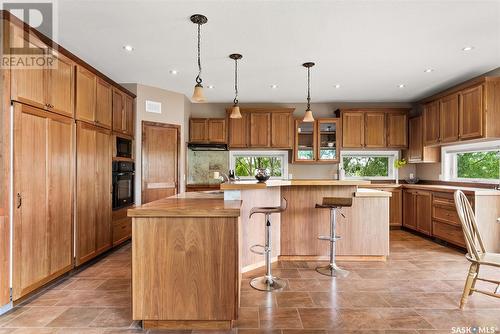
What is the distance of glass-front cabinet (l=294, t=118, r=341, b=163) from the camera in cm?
571

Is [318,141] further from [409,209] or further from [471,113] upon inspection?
[471,113]

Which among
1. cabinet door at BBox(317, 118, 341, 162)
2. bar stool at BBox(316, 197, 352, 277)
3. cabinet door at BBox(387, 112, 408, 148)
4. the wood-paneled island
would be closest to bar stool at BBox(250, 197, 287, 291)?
bar stool at BBox(316, 197, 352, 277)

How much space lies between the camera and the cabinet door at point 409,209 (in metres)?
5.16

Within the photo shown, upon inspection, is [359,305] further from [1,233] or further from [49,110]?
[49,110]

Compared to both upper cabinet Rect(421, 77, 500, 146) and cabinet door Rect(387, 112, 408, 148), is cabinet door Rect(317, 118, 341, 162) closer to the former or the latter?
cabinet door Rect(387, 112, 408, 148)

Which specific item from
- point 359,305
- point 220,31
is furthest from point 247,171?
point 359,305

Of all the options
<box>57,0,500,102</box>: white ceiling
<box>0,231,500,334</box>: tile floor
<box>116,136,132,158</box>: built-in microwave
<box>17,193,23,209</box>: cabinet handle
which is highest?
<box>57,0,500,102</box>: white ceiling

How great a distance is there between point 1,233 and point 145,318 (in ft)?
4.61

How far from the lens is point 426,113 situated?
5.18 meters

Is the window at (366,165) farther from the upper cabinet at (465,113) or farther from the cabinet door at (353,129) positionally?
the upper cabinet at (465,113)

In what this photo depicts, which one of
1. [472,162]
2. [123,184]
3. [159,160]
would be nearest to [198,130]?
[159,160]

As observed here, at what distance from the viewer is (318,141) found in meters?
5.71

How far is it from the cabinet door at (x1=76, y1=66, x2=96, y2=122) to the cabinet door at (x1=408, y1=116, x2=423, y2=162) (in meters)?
5.65

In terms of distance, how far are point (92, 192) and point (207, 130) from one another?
2660 millimetres
